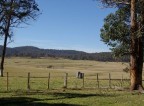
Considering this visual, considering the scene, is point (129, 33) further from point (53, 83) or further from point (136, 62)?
point (53, 83)

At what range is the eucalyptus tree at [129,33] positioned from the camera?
3631 cm

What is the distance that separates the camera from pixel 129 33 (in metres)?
39.2

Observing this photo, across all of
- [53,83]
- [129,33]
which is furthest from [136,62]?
[53,83]

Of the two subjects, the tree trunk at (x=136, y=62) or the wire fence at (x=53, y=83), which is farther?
the wire fence at (x=53, y=83)

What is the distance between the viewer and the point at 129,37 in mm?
39812

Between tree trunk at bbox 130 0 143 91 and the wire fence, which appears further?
the wire fence

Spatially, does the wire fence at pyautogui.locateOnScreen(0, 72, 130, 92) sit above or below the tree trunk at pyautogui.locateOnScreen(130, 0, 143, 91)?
below

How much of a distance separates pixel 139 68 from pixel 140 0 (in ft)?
18.8

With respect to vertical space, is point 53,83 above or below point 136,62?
below

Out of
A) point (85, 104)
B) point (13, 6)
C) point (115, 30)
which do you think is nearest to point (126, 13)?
point (115, 30)

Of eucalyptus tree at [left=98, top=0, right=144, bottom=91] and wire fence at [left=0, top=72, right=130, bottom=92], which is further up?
eucalyptus tree at [left=98, top=0, right=144, bottom=91]

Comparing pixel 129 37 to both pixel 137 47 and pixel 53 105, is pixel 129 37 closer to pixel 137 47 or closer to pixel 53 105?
pixel 137 47

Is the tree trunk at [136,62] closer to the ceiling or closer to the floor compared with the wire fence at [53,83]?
closer to the ceiling

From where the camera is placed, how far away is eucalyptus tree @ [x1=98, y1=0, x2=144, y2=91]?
1430 inches
